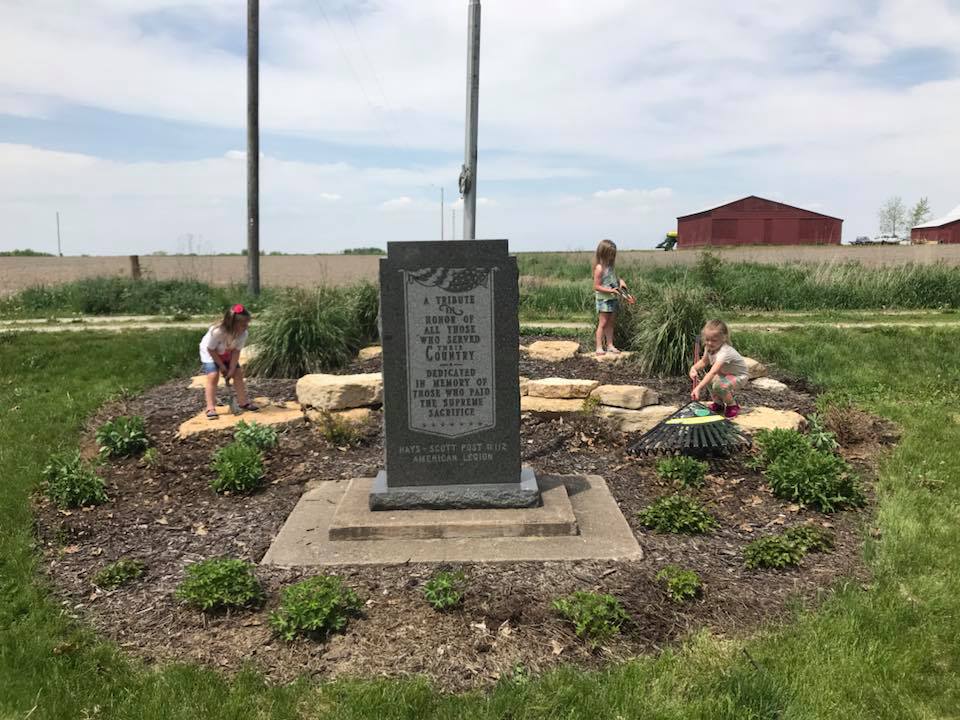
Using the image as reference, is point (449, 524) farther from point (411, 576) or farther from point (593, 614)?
point (593, 614)

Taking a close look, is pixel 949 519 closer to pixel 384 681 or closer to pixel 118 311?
pixel 384 681

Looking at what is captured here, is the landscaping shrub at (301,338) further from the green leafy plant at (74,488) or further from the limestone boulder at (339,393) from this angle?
the green leafy plant at (74,488)

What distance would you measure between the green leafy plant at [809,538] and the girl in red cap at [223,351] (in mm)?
5035

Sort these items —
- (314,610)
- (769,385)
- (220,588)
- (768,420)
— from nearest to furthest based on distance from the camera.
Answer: (314,610), (220,588), (768,420), (769,385)

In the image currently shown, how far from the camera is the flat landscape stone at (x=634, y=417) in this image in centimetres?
659

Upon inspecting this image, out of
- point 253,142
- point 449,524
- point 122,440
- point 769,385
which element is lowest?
point 449,524

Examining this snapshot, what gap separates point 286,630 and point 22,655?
1236 millimetres

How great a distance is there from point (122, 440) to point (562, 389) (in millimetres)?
3950

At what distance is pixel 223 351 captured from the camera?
7.14 m

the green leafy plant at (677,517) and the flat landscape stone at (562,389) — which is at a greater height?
the flat landscape stone at (562,389)

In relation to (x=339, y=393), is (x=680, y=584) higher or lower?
lower

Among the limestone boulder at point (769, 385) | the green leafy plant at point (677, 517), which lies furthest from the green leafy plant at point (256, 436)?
the limestone boulder at point (769, 385)

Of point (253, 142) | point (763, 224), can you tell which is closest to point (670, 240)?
point (763, 224)

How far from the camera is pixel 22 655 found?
3.47 m
